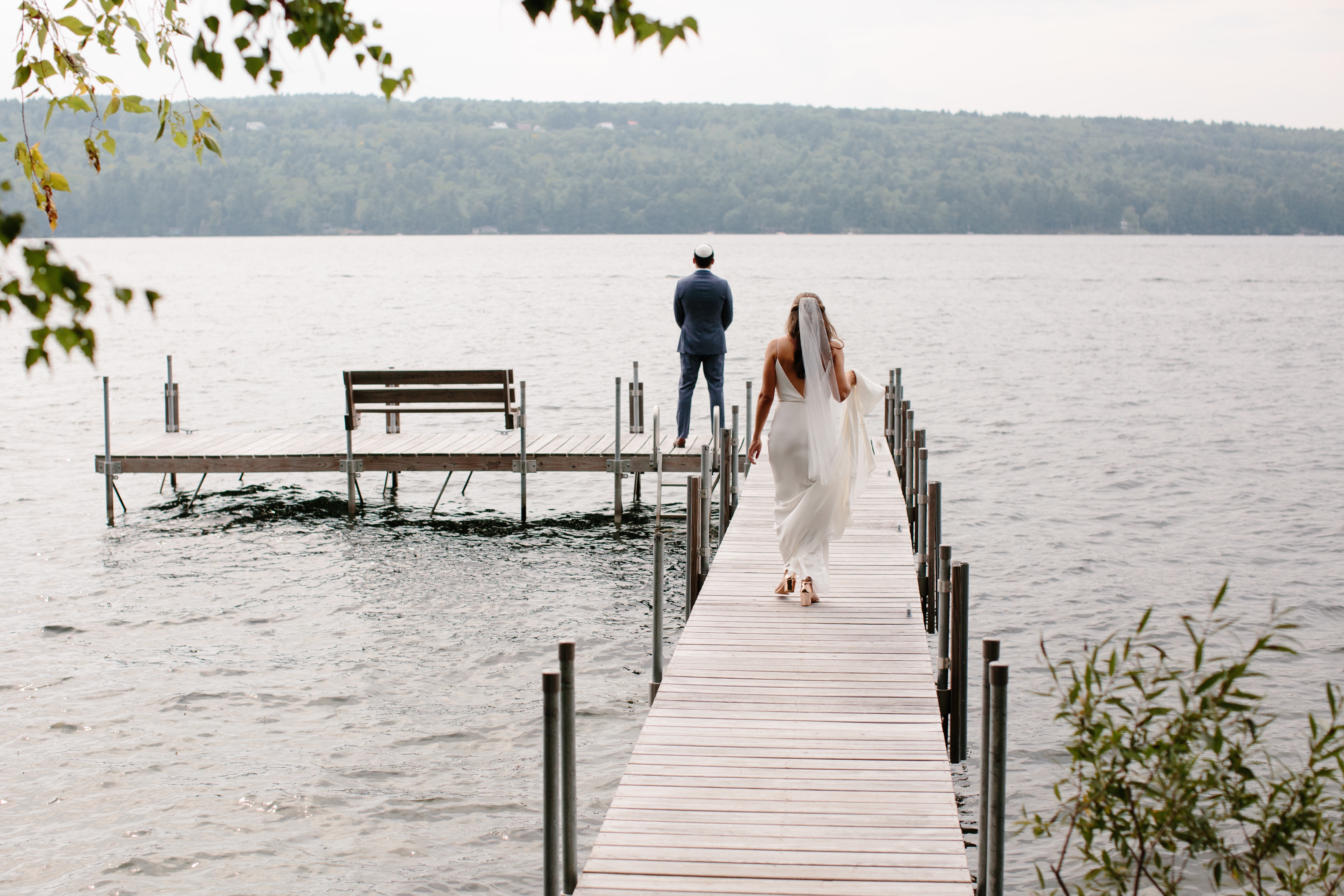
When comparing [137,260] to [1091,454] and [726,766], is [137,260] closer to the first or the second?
[1091,454]

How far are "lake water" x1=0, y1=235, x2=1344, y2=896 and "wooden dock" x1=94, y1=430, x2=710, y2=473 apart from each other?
960 mm

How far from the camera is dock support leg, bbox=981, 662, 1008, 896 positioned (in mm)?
4539

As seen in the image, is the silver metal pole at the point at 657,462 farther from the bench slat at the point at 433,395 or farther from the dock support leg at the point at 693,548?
the bench slat at the point at 433,395

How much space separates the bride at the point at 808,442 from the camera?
822 cm

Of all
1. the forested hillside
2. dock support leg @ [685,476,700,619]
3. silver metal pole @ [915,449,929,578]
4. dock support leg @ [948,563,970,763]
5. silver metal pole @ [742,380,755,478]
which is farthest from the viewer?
the forested hillside

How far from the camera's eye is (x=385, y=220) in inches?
6373

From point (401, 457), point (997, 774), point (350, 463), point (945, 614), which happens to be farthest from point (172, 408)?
point (997, 774)

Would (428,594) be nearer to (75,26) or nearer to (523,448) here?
(523,448)

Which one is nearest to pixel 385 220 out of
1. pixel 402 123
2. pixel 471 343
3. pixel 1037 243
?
pixel 402 123

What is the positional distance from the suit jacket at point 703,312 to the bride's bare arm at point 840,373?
16.5ft

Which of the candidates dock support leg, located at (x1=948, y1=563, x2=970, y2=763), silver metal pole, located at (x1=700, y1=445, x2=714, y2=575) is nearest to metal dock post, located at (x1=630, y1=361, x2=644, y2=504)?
silver metal pole, located at (x1=700, y1=445, x2=714, y2=575)

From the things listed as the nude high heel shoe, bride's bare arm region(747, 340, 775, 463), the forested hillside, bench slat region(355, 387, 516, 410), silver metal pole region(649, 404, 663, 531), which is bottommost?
the nude high heel shoe

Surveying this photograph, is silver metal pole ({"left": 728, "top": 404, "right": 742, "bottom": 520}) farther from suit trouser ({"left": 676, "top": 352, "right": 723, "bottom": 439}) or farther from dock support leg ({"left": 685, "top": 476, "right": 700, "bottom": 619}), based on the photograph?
dock support leg ({"left": 685, "top": 476, "right": 700, "bottom": 619})

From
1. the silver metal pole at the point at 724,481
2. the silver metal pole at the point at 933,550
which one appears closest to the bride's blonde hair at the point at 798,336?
the silver metal pole at the point at 933,550
